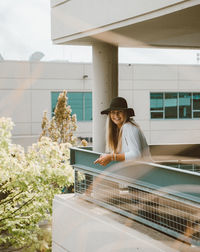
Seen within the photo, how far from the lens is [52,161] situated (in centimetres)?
1001

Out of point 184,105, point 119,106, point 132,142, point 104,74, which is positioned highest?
point 104,74

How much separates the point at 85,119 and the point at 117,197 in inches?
954

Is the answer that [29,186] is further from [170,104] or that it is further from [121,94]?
[170,104]

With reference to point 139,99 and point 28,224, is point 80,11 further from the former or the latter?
point 139,99

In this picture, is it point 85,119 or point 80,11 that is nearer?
point 80,11

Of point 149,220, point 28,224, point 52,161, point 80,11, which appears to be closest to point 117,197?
point 149,220

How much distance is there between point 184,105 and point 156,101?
7.12 feet

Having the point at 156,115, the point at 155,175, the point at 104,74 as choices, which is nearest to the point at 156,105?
the point at 156,115

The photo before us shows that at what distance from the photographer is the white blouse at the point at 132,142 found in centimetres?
512

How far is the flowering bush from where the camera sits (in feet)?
30.6

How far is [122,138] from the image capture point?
17.4ft

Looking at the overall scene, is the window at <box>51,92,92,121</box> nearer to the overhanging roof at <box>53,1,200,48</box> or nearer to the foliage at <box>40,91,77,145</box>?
the foliage at <box>40,91,77,145</box>

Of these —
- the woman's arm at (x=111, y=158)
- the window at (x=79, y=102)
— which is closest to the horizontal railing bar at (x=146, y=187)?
the woman's arm at (x=111, y=158)

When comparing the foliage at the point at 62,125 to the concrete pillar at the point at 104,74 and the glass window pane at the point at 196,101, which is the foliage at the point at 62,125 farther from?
the glass window pane at the point at 196,101
